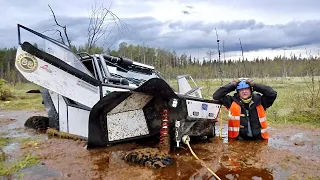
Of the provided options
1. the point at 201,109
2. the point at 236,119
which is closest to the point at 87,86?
the point at 201,109

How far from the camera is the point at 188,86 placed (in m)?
8.41

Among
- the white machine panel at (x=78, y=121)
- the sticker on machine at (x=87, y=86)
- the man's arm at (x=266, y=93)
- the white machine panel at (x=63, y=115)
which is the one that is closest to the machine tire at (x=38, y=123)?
the white machine panel at (x=63, y=115)

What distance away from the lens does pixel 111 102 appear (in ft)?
19.6

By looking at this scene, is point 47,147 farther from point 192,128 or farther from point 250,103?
point 250,103

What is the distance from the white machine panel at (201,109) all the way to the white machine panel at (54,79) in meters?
1.71

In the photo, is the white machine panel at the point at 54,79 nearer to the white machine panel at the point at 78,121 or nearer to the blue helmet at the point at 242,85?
the white machine panel at the point at 78,121

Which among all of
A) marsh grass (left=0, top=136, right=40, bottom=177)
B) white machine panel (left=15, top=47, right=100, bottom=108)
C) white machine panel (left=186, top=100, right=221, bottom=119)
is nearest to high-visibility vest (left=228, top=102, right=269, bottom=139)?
white machine panel (left=186, top=100, right=221, bottom=119)

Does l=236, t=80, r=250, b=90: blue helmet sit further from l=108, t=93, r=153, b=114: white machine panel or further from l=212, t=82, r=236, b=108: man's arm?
l=108, t=93, r=153, b=114: white machine panel

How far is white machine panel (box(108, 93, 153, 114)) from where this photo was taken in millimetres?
6180

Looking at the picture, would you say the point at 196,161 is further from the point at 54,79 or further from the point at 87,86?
the point at 54,79

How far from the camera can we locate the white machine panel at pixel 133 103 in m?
6.18

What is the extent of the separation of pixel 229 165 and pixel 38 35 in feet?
14.8

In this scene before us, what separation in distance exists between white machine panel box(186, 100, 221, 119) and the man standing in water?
1.46 feet

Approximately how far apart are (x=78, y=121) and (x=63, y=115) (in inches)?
28.8
